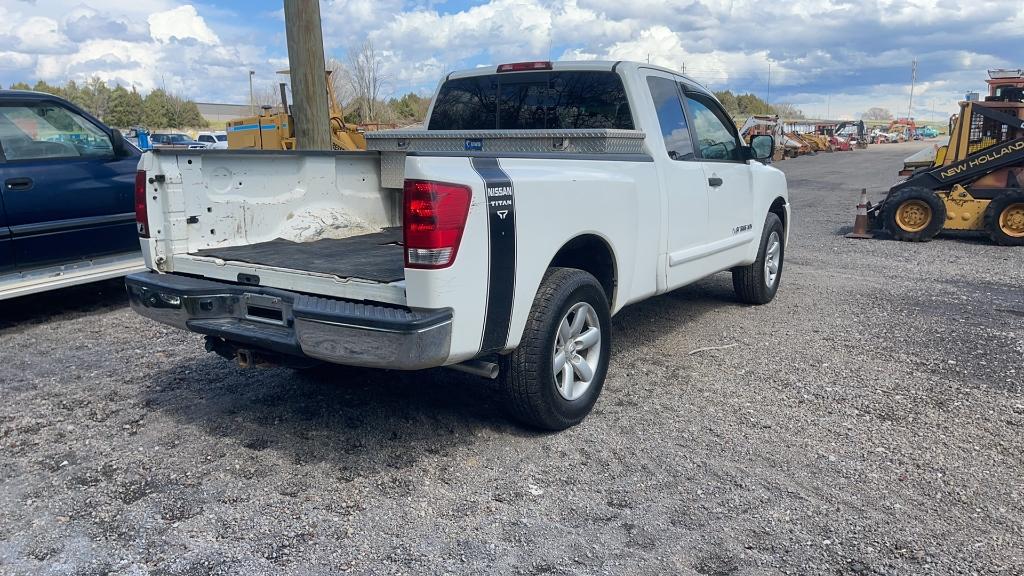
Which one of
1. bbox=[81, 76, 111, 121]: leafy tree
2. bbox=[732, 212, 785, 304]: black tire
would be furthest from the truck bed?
bbox=[81, 76, 111, 121]: leafy tree

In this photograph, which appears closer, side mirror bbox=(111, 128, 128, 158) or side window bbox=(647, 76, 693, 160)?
side window bbox=(647, 76, 693, 160)

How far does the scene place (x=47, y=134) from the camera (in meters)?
6.42

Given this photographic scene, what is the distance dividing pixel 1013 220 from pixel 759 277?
21.1 ft

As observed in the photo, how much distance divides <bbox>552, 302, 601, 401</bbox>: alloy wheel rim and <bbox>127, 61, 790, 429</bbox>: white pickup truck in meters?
0.01

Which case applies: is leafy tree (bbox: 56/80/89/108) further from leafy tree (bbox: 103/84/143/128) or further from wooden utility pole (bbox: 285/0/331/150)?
wooden utility pole (bbox: 285/0/331/150)

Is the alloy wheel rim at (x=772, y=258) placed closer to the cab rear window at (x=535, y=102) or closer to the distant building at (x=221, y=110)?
the cab rear window at (x=535, y=102)

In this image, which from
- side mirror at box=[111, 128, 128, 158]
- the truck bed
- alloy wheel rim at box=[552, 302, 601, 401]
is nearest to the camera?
the truck bed

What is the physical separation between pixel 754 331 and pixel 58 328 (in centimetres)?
581

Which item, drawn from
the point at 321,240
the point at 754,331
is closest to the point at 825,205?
the point at 754,331

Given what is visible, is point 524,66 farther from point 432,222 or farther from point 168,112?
point 168,112

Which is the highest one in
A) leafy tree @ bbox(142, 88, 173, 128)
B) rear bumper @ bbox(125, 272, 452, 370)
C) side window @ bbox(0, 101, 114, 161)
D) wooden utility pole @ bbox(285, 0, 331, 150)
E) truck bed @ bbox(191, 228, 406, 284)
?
leafy tree @ bbox(142, 88, 173, 128)

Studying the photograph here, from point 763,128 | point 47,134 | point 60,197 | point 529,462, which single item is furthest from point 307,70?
point 763,128

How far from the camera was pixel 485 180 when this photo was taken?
3.26 m

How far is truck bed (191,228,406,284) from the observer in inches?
142
